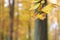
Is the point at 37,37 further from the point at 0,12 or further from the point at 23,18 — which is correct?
the point at 0,12

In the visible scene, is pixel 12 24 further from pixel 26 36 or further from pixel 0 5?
pixel 26 36

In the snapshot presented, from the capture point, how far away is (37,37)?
2365 mm

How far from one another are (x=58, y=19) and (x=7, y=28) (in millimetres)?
3276

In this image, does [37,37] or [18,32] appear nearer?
[37,37]

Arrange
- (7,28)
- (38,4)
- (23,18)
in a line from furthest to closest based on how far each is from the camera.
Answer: (7,28)
(23,18)
(38,4)

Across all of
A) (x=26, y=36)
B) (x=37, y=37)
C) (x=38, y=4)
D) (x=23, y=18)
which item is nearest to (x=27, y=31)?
(x=26, y=36)

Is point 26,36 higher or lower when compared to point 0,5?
lower

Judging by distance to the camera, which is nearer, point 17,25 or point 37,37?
point 37,37

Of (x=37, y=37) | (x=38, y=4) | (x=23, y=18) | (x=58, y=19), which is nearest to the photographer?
(x=38, y=4)

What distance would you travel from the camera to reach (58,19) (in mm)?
10344

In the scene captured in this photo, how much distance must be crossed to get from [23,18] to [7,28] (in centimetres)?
130

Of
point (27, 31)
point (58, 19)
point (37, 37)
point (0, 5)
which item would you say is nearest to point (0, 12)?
point (0, 5)

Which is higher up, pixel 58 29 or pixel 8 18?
pixel 8 18

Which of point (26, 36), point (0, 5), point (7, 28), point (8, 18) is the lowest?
point (26, 36)
